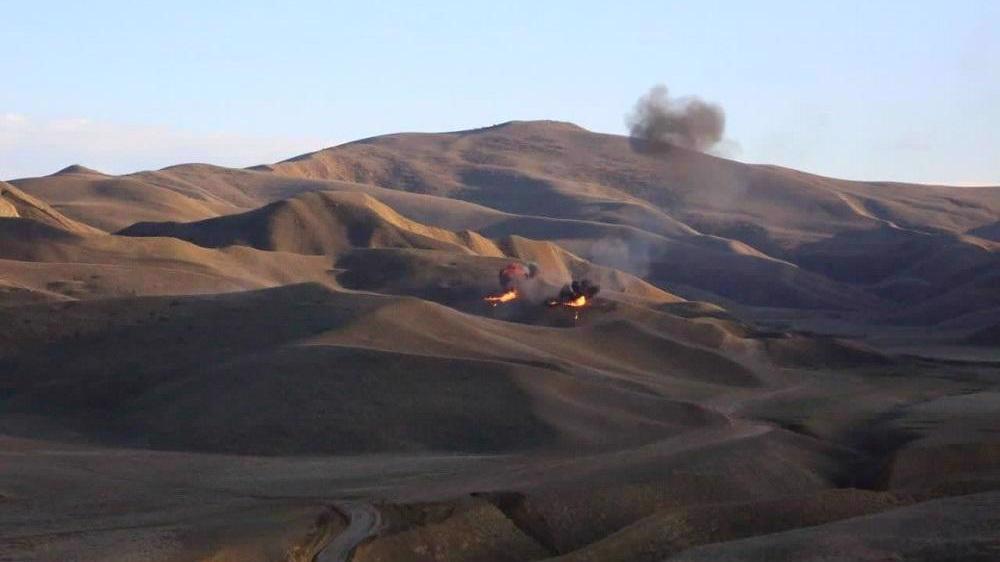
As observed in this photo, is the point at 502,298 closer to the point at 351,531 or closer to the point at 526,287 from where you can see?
the point at 526,287

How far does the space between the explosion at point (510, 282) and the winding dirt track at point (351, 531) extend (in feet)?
127

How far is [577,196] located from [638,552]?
5789 inches

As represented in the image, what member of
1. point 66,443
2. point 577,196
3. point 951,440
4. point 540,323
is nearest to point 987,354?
point 540,323

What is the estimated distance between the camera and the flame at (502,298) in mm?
64125

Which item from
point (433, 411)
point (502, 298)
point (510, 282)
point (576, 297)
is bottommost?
point (433, 411)

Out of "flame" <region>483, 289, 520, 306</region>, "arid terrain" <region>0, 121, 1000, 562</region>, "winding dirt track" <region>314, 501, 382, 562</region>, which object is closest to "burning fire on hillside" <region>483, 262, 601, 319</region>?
"flame" <region>483, 289, 520, 306</region>

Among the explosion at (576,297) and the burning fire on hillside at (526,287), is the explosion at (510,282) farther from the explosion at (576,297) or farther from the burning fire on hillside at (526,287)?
the explosion at (576,297)

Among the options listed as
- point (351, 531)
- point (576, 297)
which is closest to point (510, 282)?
point (576, 297)

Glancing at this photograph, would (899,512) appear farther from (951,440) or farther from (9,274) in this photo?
(9,274)

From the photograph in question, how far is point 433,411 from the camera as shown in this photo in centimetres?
3612

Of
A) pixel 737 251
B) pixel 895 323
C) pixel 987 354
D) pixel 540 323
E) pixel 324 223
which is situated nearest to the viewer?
pixel 540 323

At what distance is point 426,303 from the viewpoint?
5006cm

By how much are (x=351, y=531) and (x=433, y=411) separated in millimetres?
12757

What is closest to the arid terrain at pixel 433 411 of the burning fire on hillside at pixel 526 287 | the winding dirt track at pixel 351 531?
the winding dirt track at pixel 351 531
